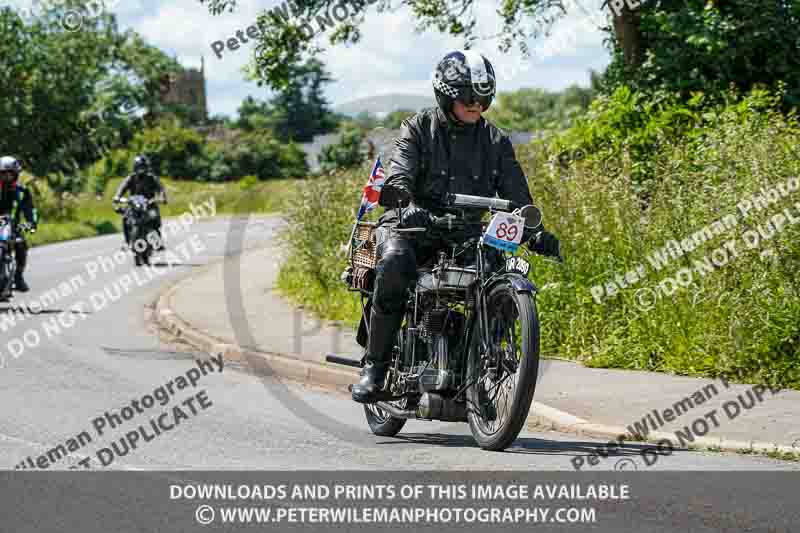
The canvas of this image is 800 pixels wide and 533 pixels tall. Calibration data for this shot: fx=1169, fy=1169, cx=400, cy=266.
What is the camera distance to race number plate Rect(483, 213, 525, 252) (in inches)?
262

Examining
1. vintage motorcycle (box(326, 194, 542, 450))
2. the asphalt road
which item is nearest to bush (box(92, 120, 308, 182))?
the asphalt road

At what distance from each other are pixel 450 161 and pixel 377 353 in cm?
130

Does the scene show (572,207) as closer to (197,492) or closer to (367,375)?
(367,375)

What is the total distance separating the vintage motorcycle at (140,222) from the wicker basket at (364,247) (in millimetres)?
17724

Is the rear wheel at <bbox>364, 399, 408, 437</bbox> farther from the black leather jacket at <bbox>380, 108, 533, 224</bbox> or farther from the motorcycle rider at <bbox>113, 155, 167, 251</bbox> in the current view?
the motorcycle rider at <bbox>113, 155, 167, 251</bbox>

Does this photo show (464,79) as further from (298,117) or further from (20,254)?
(298,117)

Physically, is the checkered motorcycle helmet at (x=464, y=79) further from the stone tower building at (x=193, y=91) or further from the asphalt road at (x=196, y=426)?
the stone tower building at (x=193, y=91)

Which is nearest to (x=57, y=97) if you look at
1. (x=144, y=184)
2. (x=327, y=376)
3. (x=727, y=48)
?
(x=144, y=184)

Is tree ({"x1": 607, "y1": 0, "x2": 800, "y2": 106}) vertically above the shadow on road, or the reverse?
tree ({"x1": 607, "y1": 0, "x2": 800, "y2": 106})

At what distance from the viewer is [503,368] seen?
6.57m

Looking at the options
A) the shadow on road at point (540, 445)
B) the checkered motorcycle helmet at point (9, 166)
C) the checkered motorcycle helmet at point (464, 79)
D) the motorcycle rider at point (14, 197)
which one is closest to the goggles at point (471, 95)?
the checkered motorcycle helmet at point (464, 79)

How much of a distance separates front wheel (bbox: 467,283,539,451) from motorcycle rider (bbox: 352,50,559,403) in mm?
588

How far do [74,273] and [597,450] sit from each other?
19096 mm

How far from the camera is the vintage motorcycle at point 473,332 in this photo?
6.50 meters
